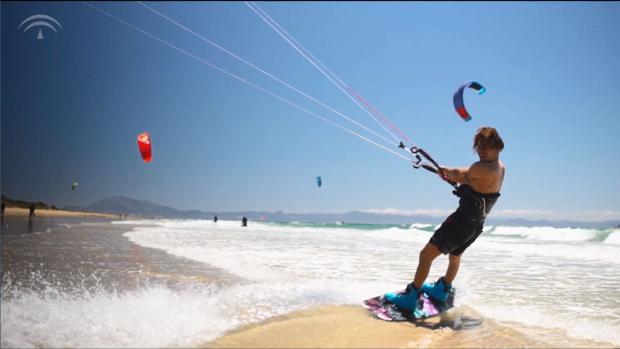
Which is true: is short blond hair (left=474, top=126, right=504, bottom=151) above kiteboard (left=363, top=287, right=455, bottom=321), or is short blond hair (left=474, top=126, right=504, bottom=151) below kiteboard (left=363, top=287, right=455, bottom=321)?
above

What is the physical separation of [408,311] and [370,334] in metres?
0.87

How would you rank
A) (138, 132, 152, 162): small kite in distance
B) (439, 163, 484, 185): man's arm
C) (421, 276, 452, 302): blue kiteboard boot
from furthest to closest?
(138, 132, 152, 162): small kite in distance → (421, 276, 452, 302): blue kiteboard boot → (439, 163, 484, 185): man's arm

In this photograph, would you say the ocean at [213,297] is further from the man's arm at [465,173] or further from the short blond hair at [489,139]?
the short blond hair at [489,139]

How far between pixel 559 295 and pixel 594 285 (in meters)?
1.66

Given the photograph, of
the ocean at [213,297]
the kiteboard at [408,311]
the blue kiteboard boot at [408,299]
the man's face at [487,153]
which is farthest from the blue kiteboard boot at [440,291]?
the man's face at [487,153]

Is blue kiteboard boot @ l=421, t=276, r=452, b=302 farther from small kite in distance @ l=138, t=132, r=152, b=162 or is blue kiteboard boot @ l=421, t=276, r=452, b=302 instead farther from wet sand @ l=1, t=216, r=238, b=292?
small kite in distance @ l=138, t=132, r=152, b=162

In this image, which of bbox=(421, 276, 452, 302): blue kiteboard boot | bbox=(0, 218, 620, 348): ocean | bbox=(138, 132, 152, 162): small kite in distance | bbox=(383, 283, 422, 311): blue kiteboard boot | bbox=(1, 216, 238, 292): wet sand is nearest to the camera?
bbox=(0, 218, 620, 348): ocean

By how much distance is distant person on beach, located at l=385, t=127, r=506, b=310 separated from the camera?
156 inches

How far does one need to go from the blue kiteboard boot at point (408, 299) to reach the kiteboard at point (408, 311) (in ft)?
0.12

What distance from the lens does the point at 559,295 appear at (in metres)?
5.69

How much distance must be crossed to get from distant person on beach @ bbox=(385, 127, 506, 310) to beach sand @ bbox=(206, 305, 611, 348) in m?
0.46

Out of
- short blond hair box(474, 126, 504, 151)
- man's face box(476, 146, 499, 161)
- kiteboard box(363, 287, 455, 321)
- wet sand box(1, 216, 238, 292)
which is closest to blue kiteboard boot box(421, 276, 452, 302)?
kiteboard box(363, 287, 455, 321)

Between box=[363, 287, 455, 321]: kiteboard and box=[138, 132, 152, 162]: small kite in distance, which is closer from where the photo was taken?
box=[363, 287, 455, 321]: kiteboard

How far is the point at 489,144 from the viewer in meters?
4.00
